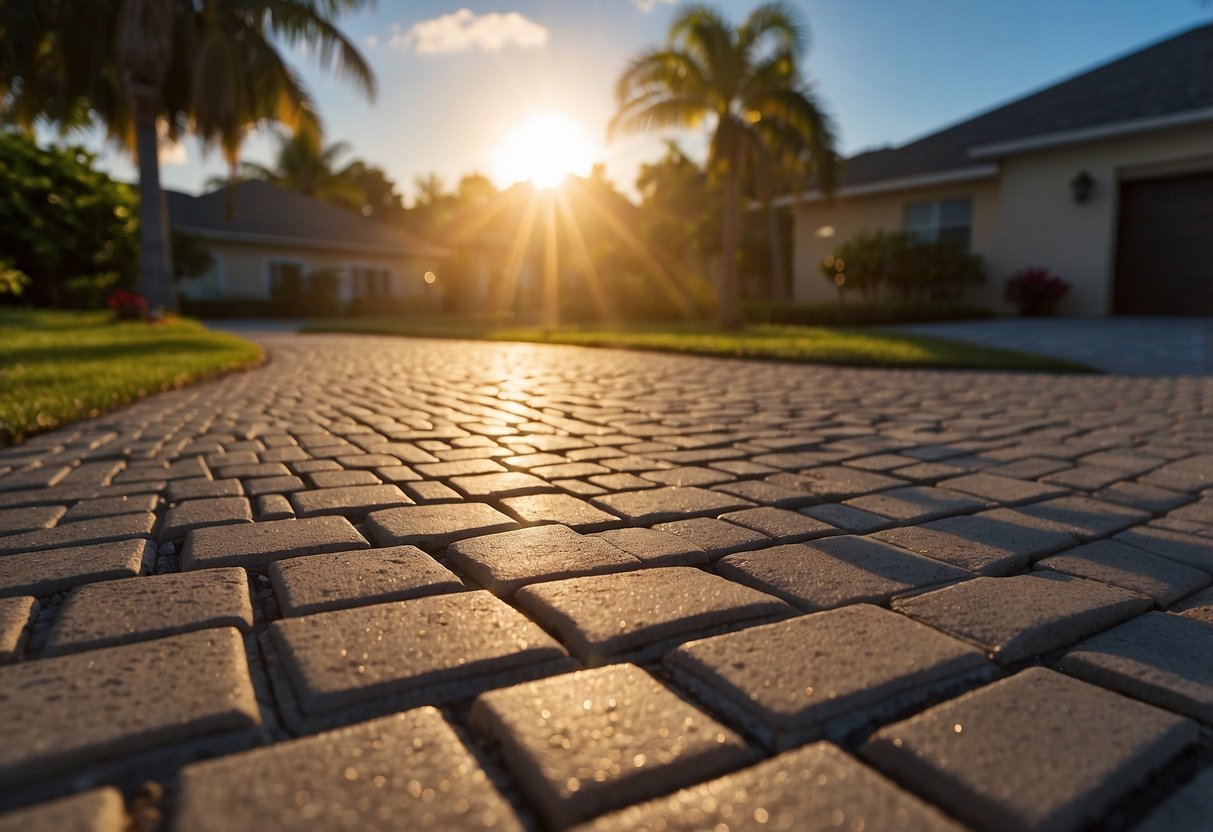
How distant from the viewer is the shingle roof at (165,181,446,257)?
24422 mm

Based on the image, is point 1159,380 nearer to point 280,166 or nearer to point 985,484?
point 985,484

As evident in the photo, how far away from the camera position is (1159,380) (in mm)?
6363

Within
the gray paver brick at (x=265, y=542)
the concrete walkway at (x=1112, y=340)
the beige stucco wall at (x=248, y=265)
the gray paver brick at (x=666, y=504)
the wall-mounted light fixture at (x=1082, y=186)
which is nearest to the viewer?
the gray paver brick at (x=265, y=542)

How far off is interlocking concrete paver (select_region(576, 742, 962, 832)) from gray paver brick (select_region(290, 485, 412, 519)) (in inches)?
62.9

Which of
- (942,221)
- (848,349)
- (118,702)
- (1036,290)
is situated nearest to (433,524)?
(118,702)

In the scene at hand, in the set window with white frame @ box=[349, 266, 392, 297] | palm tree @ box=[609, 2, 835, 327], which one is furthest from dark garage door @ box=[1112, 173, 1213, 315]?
window with white frame @ box=[349, 266, 392, 297]

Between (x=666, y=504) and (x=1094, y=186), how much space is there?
15.1 m

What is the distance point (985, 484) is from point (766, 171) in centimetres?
1290

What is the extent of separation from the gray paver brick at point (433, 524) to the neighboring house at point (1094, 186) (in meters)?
13.9

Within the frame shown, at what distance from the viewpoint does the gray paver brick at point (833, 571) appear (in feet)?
5.43

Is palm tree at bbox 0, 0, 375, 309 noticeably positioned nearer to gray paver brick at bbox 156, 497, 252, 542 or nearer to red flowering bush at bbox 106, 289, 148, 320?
red flowering bush at bbox 106, 289, 148, 320

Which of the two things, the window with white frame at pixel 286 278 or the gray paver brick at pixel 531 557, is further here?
the window with white frame at pixel 286 278

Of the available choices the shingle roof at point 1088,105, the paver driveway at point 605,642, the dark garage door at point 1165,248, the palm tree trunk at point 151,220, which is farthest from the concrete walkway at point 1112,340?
the palm tree trunk at point 151,220

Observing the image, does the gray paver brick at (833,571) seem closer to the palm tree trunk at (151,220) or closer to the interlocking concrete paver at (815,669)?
the interlocking concrete paver at (815,669)
